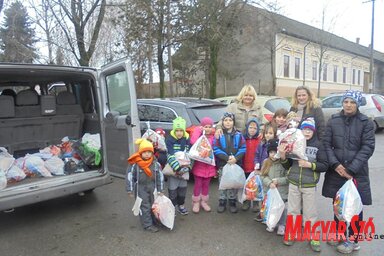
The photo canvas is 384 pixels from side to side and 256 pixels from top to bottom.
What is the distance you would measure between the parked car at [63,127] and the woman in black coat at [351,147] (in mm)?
2532

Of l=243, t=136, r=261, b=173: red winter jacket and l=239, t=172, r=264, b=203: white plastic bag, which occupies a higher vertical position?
l=243, t=136, r=261, b=173: red winter jacket

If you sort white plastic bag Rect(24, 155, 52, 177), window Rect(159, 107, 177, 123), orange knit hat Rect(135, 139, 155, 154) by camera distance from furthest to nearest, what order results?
window Rect(159, 107, 177, 123) → white plastic bag Rect(24, 155, 52, 177) → orange knit hat Rect(135, 139, 155, 154)

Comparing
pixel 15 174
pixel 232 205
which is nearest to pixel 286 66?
pixel 232 205

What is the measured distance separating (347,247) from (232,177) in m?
1.59

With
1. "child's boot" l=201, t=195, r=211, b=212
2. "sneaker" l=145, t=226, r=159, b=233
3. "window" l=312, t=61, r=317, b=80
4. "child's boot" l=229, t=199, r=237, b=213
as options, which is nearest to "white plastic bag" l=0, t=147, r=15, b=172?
"sneaker" l=145, t=226, r=159, b=233

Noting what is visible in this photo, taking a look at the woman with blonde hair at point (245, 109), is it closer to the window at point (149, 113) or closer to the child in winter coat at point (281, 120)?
the child in winter coat at point (281, 120)

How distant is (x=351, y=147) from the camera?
142 inches

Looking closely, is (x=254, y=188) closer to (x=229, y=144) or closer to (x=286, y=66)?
(x=229, y=144)

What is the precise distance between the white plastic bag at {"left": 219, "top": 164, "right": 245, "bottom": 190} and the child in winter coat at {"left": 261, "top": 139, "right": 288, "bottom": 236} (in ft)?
1.33

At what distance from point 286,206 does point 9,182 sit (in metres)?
3.78

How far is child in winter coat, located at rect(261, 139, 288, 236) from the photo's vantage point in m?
4.11

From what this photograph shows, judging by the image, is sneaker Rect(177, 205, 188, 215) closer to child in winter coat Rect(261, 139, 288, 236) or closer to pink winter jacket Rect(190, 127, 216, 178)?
pink winter jacket Rect(190, 127, 216, 178)

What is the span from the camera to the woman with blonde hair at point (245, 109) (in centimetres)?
488

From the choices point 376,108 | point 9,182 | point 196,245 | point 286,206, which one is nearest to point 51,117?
point 9,182
